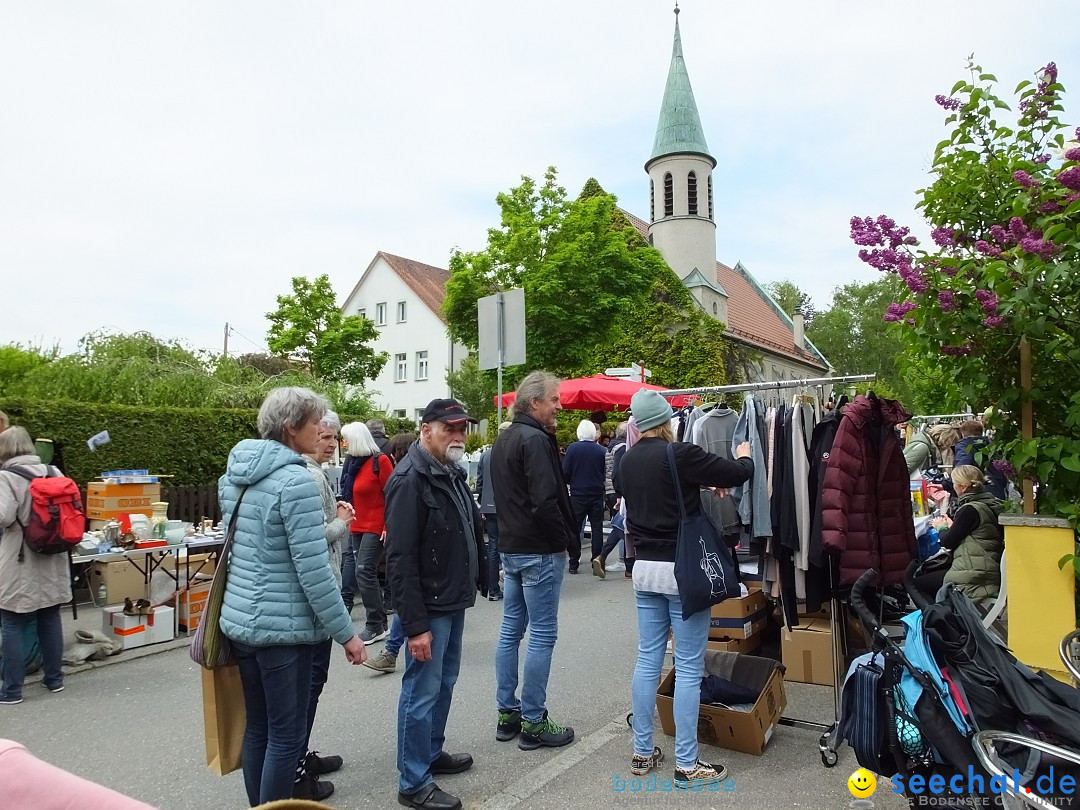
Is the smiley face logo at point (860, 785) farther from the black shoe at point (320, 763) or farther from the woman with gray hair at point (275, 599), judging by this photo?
the black shoe at point (320, 763)

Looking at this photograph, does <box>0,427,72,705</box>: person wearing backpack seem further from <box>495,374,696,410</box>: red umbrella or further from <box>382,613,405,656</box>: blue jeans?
<box>495,374,696,410</box>: red umbrella

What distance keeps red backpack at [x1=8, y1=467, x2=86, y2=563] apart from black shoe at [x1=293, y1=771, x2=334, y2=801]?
2818 millimetres

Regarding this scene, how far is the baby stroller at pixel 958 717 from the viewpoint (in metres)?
2.34

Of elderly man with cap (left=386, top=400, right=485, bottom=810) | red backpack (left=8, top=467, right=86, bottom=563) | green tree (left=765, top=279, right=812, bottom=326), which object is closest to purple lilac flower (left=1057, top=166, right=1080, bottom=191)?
elderly man with cap (left=386, top=400, right=485, bottom=810)

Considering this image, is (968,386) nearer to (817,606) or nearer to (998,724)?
(817,606)

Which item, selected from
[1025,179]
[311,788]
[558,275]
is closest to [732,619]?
[311,788]

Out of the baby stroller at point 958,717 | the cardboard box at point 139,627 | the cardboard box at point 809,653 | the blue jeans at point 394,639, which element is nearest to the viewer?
the baby stroller at point 958,717

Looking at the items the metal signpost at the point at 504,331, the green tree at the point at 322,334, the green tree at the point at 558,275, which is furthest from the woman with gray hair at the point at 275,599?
the green tree at the point at 322,334

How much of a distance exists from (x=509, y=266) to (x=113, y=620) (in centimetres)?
2027

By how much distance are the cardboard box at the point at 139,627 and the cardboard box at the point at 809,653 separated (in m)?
5.35

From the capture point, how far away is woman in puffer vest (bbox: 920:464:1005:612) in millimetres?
5141

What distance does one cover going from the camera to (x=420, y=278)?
4509 centimetres

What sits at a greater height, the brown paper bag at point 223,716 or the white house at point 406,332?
the white house at point 406,332

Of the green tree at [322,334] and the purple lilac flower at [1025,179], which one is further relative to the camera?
the green tree at [322,334]
